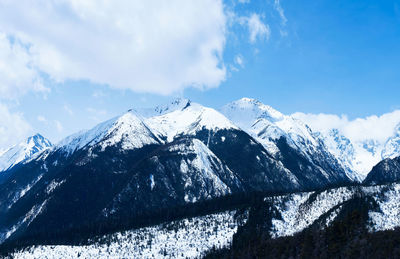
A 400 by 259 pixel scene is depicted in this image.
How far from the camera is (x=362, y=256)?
646ft

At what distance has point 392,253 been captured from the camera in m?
197

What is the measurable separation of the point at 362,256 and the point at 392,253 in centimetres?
1576
